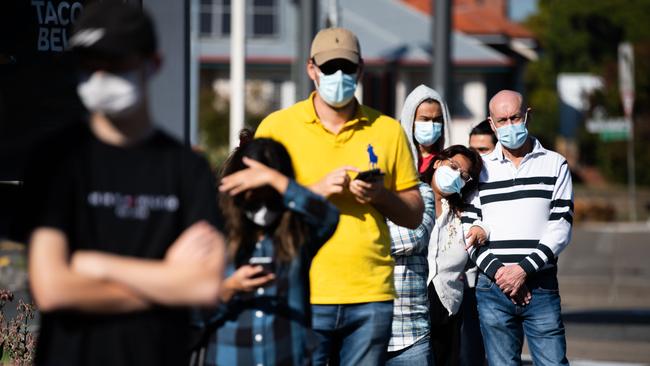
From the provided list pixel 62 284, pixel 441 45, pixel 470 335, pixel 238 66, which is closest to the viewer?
pixel 62 284

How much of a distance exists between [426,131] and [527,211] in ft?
2.23

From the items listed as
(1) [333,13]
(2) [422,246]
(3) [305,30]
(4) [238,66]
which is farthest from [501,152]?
(4) [238,66]

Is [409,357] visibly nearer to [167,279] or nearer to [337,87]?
[337,87]

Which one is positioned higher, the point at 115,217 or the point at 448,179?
the point at 448,179

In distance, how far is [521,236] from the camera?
6.74 meters

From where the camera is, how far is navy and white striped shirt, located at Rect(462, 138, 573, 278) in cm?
671

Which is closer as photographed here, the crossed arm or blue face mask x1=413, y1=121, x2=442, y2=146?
the crossed arm

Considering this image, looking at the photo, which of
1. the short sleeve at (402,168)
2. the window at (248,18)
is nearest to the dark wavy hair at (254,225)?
the short sleeve at (402,168)

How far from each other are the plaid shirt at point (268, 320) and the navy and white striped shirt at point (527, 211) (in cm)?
246

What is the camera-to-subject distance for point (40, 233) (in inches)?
138

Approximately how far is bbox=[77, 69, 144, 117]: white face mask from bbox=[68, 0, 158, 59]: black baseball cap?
0.06 meters

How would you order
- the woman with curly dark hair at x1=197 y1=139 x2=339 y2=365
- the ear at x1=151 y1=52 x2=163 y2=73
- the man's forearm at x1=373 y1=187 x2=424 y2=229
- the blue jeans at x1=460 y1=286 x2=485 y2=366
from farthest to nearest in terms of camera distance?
the blue jeans at x1=460 y1=286 x2=485 y2=366 → the man's forearm at x1=373 y1=187 x2=424 y2=229 → the woman with curly dark hair at x1=197 y1=139 x2=339 y2=365 → the ear at x1=151 y1=52 x2=163 y2=73

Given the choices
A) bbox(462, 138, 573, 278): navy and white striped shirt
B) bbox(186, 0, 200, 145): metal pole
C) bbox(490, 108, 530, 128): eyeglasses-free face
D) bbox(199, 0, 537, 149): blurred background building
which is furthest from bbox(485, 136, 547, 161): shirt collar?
bbox(199, 0, 537, 149): blurred background building

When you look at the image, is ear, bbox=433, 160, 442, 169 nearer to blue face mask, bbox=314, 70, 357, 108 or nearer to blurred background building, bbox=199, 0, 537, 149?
blue face mask, bbox=314, 70, 357, 108
